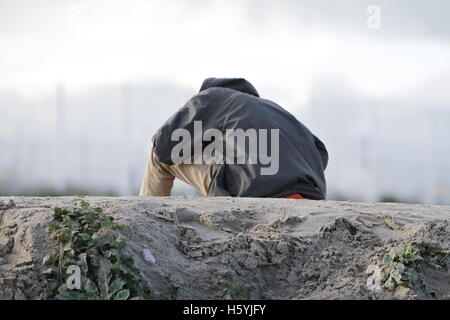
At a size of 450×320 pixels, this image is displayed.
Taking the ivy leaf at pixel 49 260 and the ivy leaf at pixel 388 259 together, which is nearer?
the ivy leaf at pixel 49 260

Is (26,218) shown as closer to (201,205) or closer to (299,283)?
(201,205)

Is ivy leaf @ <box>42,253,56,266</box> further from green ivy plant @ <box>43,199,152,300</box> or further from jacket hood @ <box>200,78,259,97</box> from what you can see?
jacket hood @ <box>200,78,259,97</box>

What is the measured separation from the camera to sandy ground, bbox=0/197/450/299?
2873 millimetres

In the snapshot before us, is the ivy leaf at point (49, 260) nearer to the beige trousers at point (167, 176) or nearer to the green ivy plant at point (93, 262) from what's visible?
the green ivy plant at point (93, 262)

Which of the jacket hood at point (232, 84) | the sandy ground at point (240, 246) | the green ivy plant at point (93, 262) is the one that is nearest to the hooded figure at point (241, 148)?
the jacket hood at point (232, 84)

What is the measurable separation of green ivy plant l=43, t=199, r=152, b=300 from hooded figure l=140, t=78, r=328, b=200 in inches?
70.2

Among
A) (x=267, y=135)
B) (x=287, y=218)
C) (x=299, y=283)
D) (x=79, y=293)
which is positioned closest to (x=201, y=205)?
(x=287, y=218)

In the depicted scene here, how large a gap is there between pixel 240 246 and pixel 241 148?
1703 mm

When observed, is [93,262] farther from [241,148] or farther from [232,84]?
[232,84]

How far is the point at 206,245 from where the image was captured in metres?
3.11

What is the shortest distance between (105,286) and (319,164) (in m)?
2.50

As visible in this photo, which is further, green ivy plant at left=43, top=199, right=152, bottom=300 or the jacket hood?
the jacket hood

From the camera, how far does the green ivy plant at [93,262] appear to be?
2729 mm

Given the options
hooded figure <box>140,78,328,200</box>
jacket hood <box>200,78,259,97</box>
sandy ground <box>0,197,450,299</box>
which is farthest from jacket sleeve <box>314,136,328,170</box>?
sandy ground <box>0,197,450,299</box>
